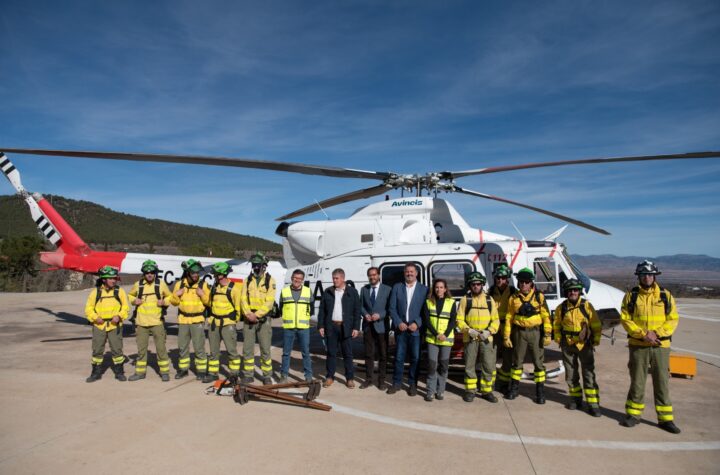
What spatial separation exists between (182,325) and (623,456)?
6.09 m

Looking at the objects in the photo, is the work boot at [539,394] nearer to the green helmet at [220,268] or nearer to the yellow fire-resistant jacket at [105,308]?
the green helmet at [220,268]

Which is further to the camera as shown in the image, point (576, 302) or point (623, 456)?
point (576, 302)

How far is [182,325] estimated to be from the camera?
673 centimetres

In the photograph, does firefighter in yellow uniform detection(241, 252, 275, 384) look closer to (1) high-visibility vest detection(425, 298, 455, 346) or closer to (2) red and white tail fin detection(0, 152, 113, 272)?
(1) high-visibility vest detection(425, 298, 455, 346)

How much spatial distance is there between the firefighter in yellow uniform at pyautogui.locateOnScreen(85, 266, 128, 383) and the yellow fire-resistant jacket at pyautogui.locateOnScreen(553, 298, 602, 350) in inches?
259

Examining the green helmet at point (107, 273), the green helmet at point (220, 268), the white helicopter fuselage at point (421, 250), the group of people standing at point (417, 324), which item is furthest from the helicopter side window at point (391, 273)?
the green helmet at point (107, 273)

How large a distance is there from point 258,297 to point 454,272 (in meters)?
3.55

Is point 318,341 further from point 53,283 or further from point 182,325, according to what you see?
point 53,283

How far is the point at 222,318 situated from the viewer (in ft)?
21.6

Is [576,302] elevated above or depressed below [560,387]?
above

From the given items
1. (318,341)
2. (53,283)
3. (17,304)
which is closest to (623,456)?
(318,341)

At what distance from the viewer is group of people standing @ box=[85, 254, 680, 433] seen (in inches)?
195

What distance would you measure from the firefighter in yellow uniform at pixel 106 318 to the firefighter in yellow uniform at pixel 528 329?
235 inches

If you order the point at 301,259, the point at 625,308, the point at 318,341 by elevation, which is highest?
the point at 301,259
